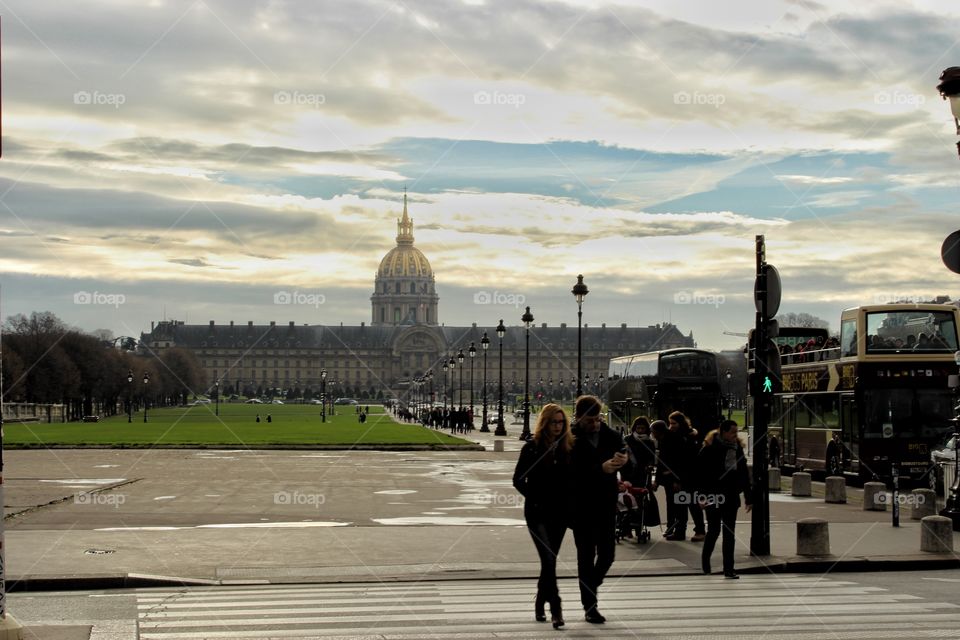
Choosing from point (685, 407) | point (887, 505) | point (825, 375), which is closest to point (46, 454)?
point (685, 407)

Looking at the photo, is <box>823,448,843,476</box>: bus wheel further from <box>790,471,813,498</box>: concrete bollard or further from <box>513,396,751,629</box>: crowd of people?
<box>513,396,751,629</box>: crowd of people

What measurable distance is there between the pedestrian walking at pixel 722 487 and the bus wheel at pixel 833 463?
1692 centimetres

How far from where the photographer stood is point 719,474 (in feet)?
50.3

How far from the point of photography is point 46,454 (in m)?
46.1

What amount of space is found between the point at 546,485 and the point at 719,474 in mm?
4450

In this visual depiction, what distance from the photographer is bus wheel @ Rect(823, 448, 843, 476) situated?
31.8 metres

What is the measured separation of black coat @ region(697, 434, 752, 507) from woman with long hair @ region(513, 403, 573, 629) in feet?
13.3

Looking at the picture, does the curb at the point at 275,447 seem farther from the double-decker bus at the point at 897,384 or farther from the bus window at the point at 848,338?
the double-decker bus at the point at 897,384

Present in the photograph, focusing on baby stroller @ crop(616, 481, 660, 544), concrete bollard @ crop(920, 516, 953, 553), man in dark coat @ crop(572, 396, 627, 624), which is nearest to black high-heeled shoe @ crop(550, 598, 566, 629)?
man in dark coat @ crop(572, 396, 627, 624)

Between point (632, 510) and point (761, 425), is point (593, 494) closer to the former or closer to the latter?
point (761, 425)

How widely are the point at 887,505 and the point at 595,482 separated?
49.7ft

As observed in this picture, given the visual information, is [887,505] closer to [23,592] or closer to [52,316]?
[23,592]

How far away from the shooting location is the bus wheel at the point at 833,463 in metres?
31.8

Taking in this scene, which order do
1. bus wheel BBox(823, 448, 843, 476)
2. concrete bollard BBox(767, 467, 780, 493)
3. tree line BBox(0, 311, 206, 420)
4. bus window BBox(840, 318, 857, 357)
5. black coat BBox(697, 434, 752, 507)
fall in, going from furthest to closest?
tree line BBox(0, 311, 206, 420) < bus wheel BBox(823, 448, 843, 476) < bus window BBox(840, 318, 857, 357) < concrete bollard BBox(767, 467, 780, 493) < black coat BBox(697, 434, 752, 507)
